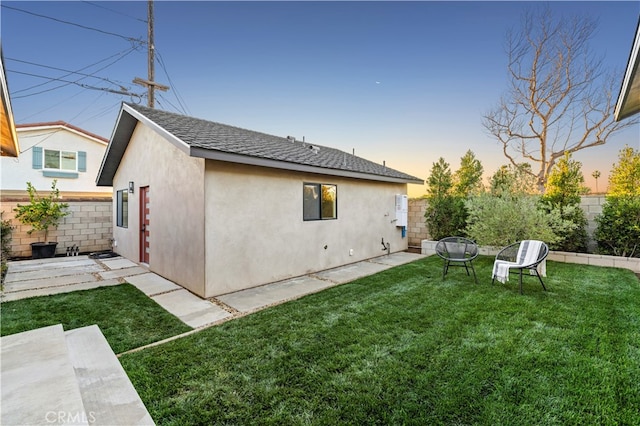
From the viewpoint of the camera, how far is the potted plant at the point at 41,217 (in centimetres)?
898

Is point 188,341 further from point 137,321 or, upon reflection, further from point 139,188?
point 139,188

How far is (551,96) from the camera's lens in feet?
48.3

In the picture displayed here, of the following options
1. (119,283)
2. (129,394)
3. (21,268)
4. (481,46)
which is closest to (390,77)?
(481,46)

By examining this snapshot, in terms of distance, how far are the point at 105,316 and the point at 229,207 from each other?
2511 mm

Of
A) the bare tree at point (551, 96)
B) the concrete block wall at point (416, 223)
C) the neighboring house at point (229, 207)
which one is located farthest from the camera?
the bare tree at point (551, 96)

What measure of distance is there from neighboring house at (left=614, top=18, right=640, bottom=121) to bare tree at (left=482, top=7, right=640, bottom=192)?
12.3m

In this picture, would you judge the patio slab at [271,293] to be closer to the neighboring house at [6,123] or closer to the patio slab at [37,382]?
the patio slab at [37,382]

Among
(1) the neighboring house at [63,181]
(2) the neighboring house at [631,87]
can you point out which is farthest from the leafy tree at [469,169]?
(1) the neighboring house at [63,181]

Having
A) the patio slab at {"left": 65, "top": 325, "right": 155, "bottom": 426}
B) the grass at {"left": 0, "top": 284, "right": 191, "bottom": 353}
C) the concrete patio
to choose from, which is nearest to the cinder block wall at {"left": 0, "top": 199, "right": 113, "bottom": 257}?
the concrete patio

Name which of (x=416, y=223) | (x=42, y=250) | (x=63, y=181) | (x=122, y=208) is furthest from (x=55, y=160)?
(x=416, y=223)

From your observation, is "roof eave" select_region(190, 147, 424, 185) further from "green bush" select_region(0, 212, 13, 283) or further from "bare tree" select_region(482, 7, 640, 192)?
"bare tree" select_region(482, 7, 640, 192)

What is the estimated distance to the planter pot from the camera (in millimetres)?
9008

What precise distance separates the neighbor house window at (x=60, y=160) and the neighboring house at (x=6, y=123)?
454 inches
